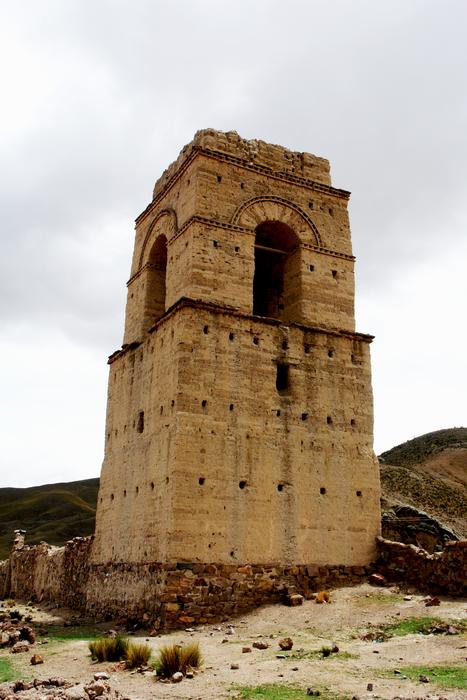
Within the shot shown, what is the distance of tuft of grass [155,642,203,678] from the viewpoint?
8.27 meters

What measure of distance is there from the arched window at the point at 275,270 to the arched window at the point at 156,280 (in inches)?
101

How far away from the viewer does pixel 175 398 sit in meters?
13.4

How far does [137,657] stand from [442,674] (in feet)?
13.0

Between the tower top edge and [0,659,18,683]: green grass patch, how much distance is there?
1137 cm

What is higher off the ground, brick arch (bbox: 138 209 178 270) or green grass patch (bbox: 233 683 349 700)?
brick arch (bbox: 138 209 178 270)

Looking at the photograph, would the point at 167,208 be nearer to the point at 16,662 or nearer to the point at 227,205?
the point at 227,205

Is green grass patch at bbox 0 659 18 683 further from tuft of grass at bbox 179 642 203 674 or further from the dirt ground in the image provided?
tuft of grass at bbox 179 642 203 674

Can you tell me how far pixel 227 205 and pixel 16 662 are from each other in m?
10.5

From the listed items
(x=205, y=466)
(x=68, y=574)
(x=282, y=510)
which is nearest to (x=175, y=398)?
(x=205, y=466)

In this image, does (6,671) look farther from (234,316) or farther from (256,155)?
(256,155)

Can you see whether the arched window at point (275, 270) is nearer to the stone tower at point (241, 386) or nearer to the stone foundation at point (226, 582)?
the stone tower at point (241, 386)

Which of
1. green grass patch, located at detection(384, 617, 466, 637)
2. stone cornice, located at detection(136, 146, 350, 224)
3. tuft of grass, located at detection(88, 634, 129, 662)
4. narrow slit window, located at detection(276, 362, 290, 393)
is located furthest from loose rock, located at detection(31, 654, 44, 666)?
stone cornice, located at detection(136, 146, 350, 224)

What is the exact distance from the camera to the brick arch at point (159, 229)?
654 inches

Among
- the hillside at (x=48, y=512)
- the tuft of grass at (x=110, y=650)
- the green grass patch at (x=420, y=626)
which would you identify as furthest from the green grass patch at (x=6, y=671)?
the hillside at (x=48, y=512)
